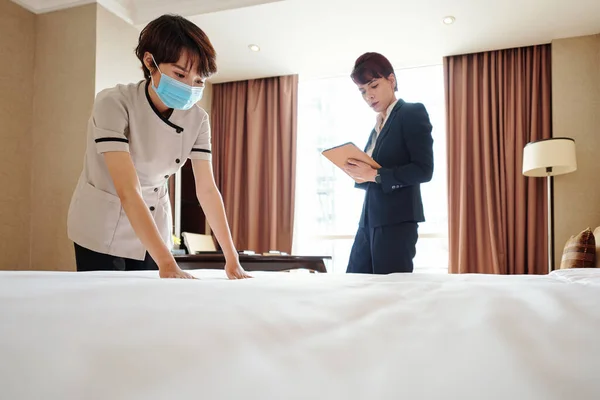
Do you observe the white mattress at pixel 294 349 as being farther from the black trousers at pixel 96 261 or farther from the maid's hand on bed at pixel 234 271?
the black trousers at pixel 96 261

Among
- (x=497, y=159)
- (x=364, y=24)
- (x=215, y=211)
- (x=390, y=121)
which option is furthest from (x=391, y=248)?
(x=497, y=159)

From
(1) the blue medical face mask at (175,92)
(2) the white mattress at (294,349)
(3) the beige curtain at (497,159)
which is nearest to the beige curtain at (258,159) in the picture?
(3) the beige curtain at (497,159)

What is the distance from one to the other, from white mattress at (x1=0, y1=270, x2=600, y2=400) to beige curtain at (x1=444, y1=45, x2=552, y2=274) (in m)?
4.29

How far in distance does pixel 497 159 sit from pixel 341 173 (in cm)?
147

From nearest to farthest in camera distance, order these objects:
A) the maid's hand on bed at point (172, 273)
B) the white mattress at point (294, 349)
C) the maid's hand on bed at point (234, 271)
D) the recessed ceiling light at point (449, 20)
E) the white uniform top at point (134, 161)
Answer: the white mattress at point (294, 349)
the maid's hand on bed at point (172, 273)
the maid's hand on bed at point (234, 271)
the white uniform top at point (134, 161)
the recessed ceiling light at point (449, 20)

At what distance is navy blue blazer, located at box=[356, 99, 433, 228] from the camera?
1.85 meters

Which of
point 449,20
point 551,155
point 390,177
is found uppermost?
point 449,20

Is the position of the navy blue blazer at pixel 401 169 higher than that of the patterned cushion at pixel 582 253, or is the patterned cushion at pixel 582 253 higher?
the navy blue blazer at pixel 401 169

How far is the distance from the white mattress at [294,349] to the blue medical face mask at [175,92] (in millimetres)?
1043

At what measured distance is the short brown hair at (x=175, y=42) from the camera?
1440 millimetres

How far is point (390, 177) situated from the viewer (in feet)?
6.08

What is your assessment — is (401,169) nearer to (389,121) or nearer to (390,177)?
(390,177)

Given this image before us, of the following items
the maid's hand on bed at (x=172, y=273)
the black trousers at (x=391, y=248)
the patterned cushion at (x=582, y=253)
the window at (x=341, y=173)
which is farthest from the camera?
the window at (x=341, y=173)

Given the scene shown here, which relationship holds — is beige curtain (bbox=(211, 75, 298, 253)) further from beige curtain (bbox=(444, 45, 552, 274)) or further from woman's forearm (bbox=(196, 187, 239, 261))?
woman's forearm (bbox=(196, 187, 239, 261))
